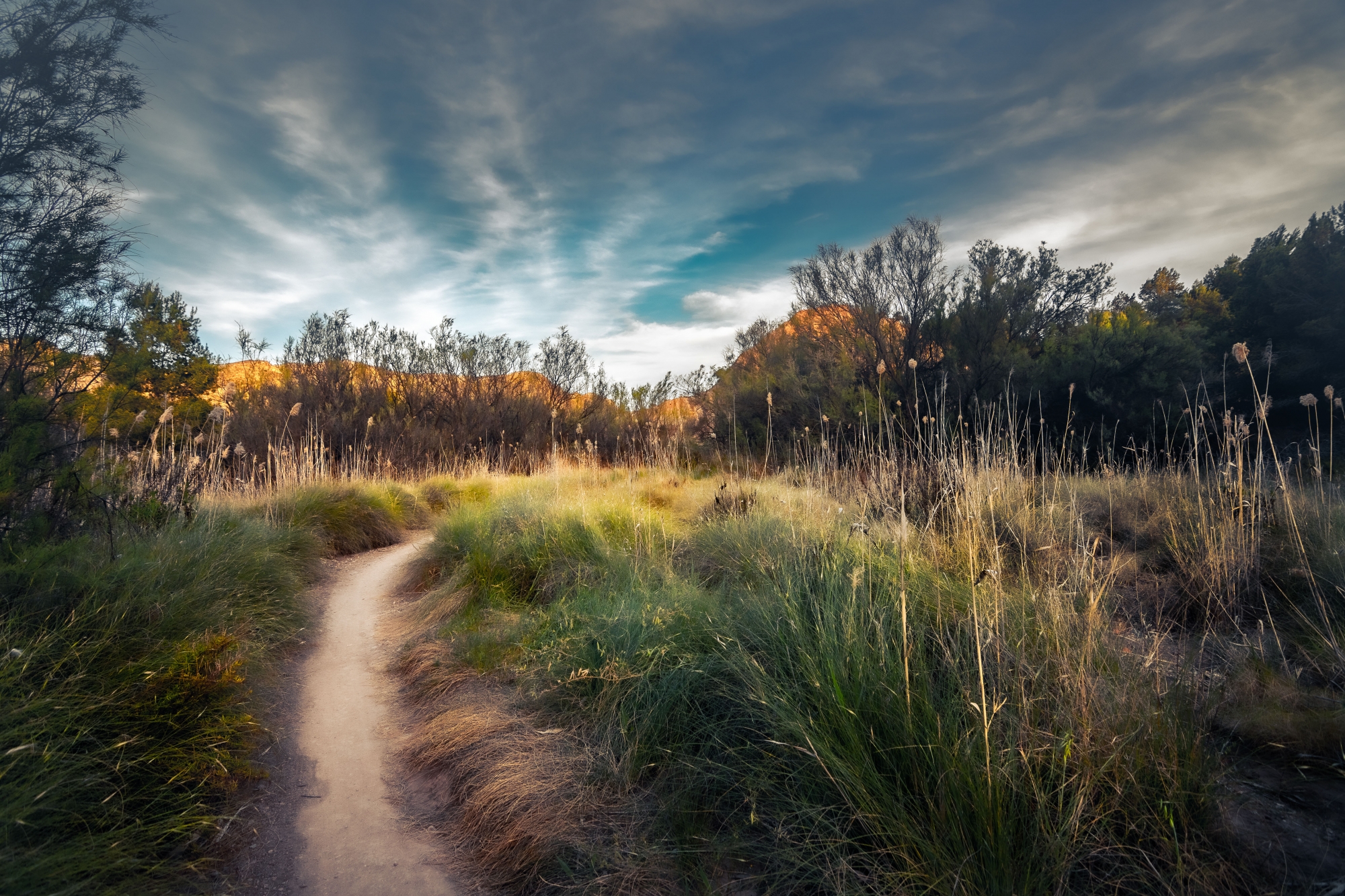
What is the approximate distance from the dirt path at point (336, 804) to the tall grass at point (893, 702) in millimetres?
272

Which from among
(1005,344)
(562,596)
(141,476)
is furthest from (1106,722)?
(1005,344)

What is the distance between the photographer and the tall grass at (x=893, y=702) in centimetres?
189

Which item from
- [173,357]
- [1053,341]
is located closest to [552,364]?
[173,357]

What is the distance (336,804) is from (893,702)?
8.87 feet

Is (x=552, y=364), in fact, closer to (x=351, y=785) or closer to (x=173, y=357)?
(x=173, y=357)

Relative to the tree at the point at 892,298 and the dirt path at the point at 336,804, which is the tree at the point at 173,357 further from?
the tree at the point at 892,298

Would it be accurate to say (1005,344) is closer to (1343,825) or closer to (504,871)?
(1343,825)

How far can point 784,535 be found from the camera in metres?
4.79

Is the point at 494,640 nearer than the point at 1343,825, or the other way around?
the point at 1343,825

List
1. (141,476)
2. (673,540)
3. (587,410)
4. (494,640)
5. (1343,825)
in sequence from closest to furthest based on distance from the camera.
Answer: (1343,825)
(494,640)
(673,540)
(141,476)
(587,410)

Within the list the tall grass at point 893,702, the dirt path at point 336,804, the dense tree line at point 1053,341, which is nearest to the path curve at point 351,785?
the dirt path at point 336,804

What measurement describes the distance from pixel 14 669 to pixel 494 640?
2359 millimetres

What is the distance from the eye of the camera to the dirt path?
7.93 feet

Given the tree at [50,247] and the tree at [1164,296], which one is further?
the tree at [1164,296]
